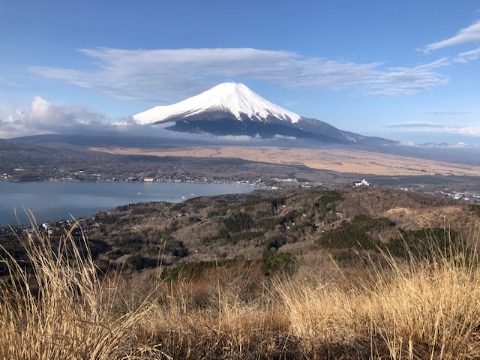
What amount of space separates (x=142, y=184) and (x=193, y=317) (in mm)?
78083

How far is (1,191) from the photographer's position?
54062mm

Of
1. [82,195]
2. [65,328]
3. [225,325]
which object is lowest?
[82,195]

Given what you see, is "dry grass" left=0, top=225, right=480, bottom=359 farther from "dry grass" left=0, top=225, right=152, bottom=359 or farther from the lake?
the lake

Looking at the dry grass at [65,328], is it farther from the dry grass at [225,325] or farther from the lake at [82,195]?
the lake at [82,195]

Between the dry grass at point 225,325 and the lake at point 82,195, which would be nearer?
the dry grass at point 225,325

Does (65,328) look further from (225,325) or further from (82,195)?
(82,195)

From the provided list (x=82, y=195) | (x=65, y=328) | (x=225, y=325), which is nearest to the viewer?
(x=65, y=328)

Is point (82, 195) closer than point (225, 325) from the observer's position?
No

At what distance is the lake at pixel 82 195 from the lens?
138 feet

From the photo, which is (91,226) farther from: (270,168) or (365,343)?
(270,168)

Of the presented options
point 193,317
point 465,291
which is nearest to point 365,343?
point 465,291

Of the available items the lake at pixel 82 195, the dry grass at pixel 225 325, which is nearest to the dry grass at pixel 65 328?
the dry grass at pixel 225 325

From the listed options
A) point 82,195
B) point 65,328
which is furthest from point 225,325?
point 82,195

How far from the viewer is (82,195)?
5784cm
